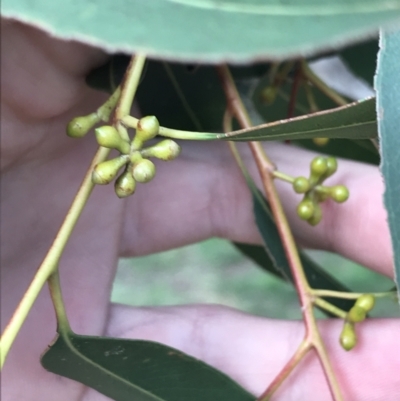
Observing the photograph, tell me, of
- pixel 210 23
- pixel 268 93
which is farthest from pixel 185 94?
pixel 210 23

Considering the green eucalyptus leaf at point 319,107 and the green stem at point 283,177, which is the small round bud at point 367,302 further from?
the green eucalyptus leaf at point 319,107

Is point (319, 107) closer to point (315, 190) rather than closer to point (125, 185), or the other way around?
point (315, 190)

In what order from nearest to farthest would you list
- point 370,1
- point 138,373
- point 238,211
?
point 370,1
point 138,373
point 238,211

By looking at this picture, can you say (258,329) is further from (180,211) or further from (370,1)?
(370,1)

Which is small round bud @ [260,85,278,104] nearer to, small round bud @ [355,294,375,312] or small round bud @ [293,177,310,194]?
small round bud @ [293,177,310,194]

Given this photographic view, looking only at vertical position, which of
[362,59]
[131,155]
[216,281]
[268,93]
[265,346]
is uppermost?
[362,59]

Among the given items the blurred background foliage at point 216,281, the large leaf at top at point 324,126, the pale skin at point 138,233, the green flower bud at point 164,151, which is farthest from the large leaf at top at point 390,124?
the blurred background foliage at point 216,281

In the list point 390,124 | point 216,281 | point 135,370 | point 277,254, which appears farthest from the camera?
point 216,281

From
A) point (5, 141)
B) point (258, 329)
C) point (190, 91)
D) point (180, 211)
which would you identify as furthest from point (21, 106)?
point (258, 329)
